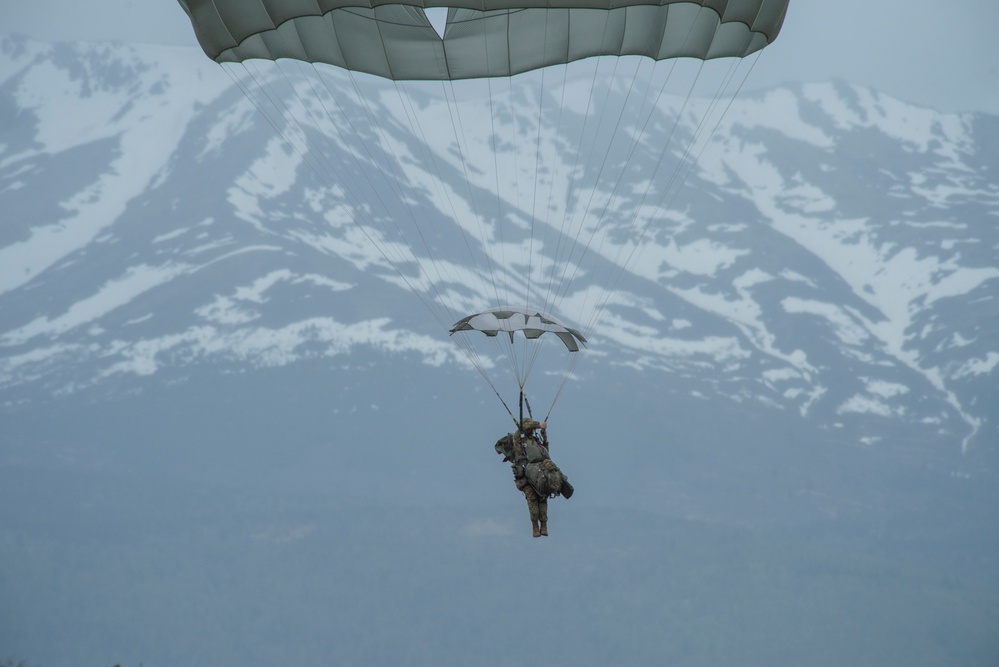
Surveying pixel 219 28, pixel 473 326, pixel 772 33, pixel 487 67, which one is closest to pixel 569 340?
pixel 473 326

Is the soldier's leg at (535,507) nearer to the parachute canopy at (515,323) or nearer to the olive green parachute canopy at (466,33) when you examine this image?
the parachute canopy at (515,323)

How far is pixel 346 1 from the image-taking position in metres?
21.7

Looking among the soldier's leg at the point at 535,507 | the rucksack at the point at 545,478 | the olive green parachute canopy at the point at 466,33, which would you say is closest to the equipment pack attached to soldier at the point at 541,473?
the rucksack at the point at 545,478

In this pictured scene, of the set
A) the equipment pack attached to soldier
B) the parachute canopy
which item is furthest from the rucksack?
the parachute canopy

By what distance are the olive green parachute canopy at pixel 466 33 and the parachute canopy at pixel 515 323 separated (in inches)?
192

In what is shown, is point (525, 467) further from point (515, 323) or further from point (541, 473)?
point (515, 323)

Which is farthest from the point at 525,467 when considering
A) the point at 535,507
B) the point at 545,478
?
the point at 535,507

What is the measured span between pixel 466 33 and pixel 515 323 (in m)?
5.89

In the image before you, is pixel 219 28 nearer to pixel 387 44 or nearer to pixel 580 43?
pixel 387 44

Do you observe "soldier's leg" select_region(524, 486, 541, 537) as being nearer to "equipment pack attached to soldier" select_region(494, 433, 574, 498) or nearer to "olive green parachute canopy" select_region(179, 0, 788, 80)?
"equipment pack attached to soldier" select_region(494, 433, 574, 498)

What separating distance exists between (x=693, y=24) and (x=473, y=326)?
7520mm

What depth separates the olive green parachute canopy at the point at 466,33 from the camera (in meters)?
22.9

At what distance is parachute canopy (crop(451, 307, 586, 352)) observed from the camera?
24.6 metres

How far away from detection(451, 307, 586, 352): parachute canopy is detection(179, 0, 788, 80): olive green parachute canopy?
487 cm
